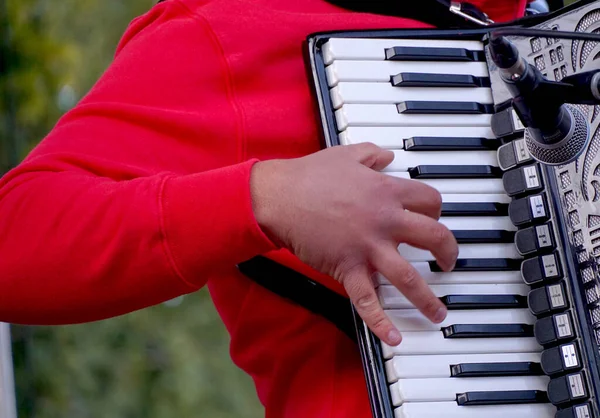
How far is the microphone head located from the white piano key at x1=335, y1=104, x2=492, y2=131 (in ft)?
0.56

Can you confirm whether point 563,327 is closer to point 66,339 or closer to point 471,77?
point 471,77

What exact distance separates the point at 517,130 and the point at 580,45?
13cm

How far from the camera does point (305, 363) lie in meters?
1.34

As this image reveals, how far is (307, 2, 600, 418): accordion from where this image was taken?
47.2 inches

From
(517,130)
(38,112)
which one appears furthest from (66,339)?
(517,130)

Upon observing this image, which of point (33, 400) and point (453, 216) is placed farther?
point (33, 400)

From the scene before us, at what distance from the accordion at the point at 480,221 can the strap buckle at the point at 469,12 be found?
0.05 m

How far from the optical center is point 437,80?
132 centimetres

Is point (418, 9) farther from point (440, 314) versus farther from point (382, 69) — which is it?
point (440, 314)

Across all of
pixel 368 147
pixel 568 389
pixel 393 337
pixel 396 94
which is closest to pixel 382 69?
pixel 396 94

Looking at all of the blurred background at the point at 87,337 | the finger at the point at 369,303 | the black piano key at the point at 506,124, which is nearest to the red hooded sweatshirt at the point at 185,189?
the finger at the point at 369,303

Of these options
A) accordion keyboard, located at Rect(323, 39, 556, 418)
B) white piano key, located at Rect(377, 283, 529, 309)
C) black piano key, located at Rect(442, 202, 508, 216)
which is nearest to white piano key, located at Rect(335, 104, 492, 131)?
accordion keyboard, located at Rect(323, 39, 556, 418)

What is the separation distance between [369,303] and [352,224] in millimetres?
92

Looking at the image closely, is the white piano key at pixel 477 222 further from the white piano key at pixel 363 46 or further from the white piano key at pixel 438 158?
the white piano key at pixel 363 46
